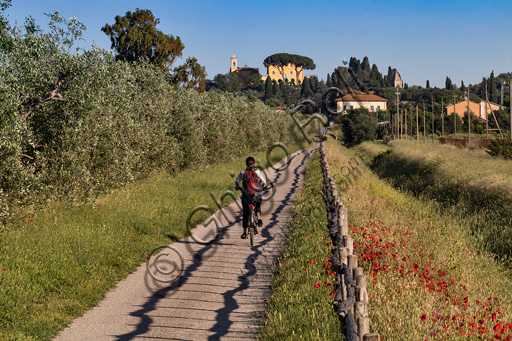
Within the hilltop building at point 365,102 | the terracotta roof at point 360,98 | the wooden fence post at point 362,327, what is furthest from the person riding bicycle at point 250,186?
the terracotta roof at point 360,98

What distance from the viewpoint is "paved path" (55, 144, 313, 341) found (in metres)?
7.89

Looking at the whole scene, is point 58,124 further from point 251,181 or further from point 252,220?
point 252,220

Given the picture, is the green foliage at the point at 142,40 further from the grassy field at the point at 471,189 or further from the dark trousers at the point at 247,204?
the dark trousers at the point at 247,204

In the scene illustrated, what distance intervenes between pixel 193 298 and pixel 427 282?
4.86 meters

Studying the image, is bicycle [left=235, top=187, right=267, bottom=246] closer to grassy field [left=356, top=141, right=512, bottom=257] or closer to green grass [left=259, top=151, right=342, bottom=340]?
green grass [left=259, top=151, right=342, bottom=340]

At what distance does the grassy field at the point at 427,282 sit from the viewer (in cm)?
712

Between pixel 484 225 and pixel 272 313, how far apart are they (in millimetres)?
13025

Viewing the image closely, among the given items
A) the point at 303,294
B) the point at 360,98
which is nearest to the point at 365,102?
the point at 360,98

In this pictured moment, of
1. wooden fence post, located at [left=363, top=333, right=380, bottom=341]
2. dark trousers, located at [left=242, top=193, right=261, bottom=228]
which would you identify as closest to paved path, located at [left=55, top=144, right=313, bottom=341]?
dark trousers, located at [left=242, top=193, right=261, bottom=228]

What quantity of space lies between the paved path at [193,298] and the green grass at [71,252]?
44cm

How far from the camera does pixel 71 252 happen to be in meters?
10.8

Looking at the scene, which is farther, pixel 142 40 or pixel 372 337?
pixel 142 40

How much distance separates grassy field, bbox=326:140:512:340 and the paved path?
7.44 ft

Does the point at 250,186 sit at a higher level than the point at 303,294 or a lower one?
higher
